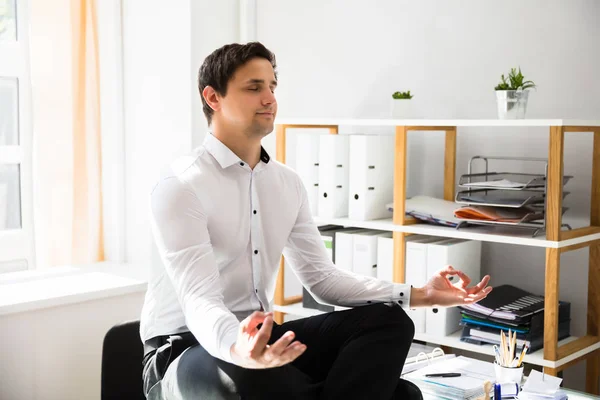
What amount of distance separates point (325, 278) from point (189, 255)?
438mm

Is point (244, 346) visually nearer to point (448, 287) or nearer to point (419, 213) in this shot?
point (448, 287)

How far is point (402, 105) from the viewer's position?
2.61 metres

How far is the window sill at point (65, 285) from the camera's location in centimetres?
258

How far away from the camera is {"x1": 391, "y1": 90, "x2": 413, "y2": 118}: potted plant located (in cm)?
261

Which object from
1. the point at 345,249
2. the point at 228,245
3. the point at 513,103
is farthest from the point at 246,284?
the point at 513,103

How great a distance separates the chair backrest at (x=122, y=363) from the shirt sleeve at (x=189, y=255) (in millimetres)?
391

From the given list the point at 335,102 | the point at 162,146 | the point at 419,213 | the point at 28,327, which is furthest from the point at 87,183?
the point at 419,213

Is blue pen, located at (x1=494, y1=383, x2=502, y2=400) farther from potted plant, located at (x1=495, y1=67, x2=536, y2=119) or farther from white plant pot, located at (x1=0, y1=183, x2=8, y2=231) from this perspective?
white plant pot, located at (x1=0, y1=183, x2=8, y2=231)

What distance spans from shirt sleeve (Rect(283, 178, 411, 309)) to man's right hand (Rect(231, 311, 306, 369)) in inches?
21.0

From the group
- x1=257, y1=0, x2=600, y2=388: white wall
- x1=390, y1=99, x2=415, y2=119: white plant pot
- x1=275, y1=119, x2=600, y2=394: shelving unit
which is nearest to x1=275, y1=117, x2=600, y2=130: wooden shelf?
x1=275, y1=119, x2=600, y2=394: shelving unit

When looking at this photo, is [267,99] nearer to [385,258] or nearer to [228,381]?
[228,381]

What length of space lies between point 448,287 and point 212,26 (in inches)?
67.3

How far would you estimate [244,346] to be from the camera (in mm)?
1372

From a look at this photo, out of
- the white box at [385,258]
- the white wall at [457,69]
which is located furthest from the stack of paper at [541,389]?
the white box at [385,258]
